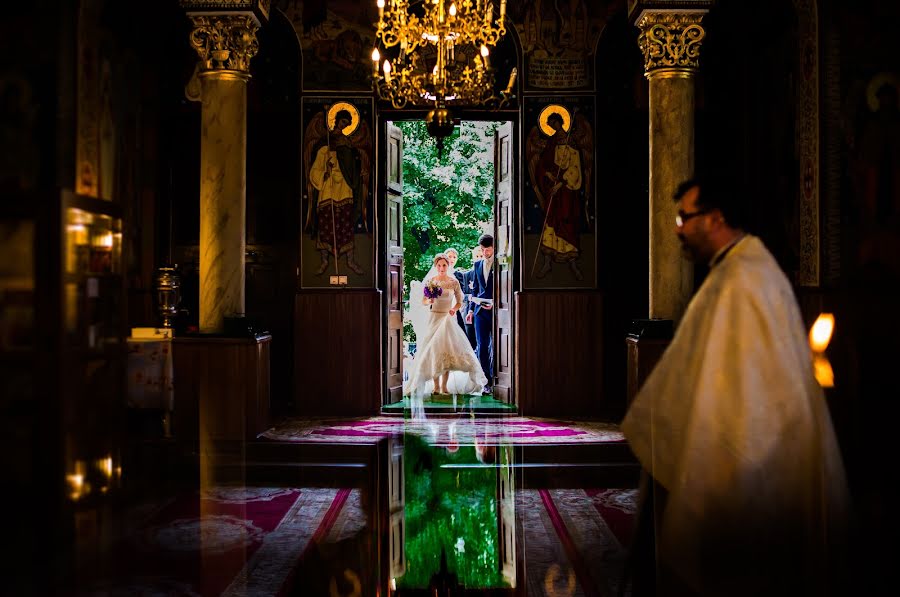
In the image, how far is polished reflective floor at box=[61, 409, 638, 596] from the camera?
14.0 feet

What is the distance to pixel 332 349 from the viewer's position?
1029 cm

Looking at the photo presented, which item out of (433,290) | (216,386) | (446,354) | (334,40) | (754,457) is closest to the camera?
(754,457)

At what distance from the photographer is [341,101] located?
10.3 metres

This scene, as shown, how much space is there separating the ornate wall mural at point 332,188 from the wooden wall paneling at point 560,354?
6.55 feet

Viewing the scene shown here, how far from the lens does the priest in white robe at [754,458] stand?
3055mm

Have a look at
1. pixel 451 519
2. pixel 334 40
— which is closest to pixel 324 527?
pixel 451 519

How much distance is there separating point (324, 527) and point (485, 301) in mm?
7242

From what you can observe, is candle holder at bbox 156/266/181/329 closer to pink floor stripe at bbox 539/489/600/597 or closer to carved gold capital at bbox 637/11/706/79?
pink floor stripe at bbox 539/489/600/597

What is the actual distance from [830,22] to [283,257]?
628 centimetres

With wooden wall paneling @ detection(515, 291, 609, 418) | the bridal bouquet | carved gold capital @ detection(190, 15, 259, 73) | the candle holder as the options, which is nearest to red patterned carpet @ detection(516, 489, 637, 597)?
wooden wall paneling @ detection(515, 291, 609, 418)

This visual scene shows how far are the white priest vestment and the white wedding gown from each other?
8.05 meters

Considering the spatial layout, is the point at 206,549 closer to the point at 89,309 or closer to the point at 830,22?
the point at 89,309

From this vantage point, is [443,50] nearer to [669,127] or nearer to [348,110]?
[669,127]

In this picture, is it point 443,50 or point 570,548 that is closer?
point 570,548
